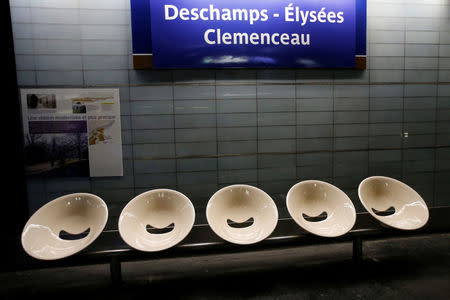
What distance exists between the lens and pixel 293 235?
93.0 inches

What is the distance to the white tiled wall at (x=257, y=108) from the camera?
294 cm

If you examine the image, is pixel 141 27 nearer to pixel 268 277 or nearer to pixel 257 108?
pixel 257 108

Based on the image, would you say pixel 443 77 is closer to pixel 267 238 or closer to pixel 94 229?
pixel 267 238

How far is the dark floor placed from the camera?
2230 mm

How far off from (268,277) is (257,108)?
1.84m

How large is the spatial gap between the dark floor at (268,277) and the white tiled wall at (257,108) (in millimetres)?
728

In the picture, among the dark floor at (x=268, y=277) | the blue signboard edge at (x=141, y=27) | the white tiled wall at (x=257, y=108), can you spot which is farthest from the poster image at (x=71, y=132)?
the dark floor at (x=268, y=277)

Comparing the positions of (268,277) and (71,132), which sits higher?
(71,132)

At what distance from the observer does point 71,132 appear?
2.99 m

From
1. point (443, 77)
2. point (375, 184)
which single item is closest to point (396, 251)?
point (375, 184)

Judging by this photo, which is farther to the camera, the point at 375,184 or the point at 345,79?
the point at 345,79

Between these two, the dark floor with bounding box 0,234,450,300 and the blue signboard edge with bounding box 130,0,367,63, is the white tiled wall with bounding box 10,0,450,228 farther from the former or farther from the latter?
the dark floor with bounding box 0,234,450,300

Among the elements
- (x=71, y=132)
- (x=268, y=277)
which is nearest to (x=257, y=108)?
(x=268, y=277)

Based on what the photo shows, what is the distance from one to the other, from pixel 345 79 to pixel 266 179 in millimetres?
1581
